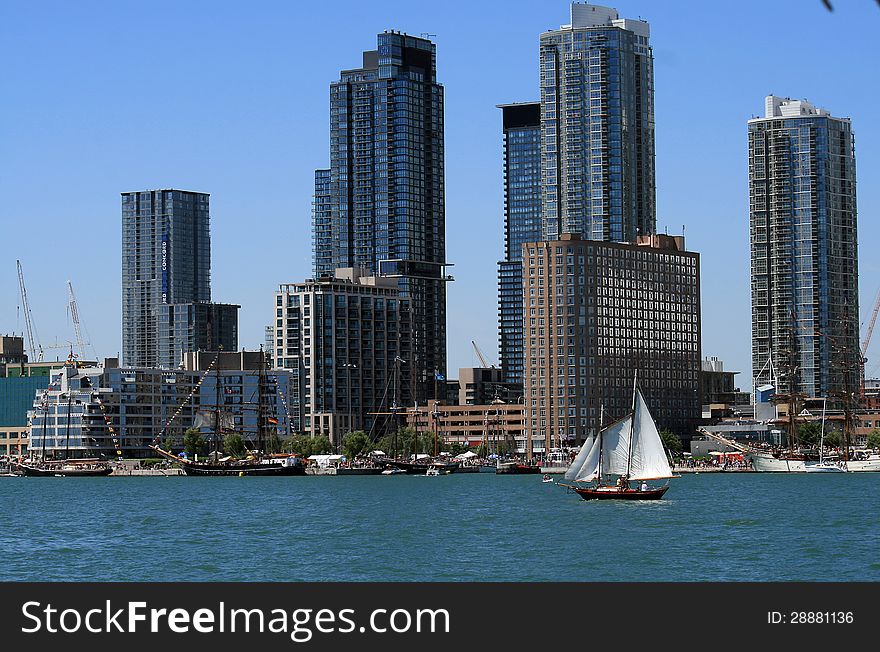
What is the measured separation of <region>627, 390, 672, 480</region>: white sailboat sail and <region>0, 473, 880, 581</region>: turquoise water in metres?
3.42

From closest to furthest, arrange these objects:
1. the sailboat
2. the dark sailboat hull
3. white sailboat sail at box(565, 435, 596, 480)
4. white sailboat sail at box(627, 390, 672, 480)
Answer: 1. white sailboat sail at box(627, 390, 672, 480)
2. the sailboat
3. the dark sailboat hull
4. white sailboat sail at box(565, 435, 596, 480)

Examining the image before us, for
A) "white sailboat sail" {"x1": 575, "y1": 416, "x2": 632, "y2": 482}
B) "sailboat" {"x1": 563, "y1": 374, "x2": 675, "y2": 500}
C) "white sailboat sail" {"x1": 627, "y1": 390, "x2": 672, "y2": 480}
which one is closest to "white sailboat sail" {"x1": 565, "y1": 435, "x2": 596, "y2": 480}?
"white sailboat sail" {"x1": 575, "y1": 416, "x2": 632, "y2": 482}

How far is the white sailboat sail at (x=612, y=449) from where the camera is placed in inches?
6348

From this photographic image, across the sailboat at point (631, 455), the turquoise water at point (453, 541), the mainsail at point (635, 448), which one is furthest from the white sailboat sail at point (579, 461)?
the mainsail at point (635, 448)

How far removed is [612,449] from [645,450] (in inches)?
147

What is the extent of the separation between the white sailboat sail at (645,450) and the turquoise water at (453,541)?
342 centimetres

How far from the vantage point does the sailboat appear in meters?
160

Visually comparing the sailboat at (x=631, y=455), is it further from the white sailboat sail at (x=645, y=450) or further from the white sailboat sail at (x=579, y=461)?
the white sailboat sail at (x=579, y=461)

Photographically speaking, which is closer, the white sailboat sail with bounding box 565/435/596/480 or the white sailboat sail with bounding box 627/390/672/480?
the white sailboat sail with bounding box 627/390/672/480

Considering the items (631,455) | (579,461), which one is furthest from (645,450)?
(579,461)

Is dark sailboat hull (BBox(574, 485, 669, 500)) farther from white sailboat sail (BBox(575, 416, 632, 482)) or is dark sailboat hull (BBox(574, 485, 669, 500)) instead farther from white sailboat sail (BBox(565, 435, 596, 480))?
white sailboat sail (BBox(565, 435, 596, 480))
